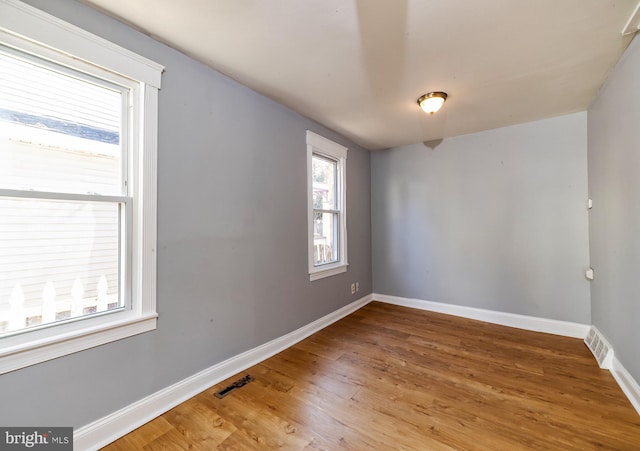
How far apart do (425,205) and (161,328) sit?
3.64 meters

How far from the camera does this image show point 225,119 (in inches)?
85.6

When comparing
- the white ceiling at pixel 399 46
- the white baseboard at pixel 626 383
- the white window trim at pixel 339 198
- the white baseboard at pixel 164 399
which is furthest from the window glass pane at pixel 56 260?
the white baseboard at pixel 626 383

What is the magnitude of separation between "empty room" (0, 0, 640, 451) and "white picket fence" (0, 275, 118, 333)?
1cm

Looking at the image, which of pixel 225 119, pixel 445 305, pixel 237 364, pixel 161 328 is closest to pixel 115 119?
pixel 225 119

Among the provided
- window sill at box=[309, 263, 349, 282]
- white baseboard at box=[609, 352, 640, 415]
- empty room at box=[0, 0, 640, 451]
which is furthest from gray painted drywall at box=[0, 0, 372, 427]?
white baseboard at box=[609, 352, 640, 415]

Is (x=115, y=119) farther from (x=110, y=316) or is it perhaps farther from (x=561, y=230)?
(x=561, y=230)

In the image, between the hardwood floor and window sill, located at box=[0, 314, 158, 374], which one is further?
the hardwood floor

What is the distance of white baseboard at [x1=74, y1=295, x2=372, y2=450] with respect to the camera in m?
1.46

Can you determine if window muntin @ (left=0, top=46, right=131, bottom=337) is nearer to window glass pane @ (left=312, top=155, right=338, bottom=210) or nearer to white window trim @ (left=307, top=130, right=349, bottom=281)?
white window trim @ (left=307, top=130, right=349, bottom=281)

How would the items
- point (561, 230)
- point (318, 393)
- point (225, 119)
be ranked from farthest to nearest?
1. point (561, 230)
2. point (225, 119)
3. point (318, 393)

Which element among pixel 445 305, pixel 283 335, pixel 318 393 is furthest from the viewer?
pixel 445 305

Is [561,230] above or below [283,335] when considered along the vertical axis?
above

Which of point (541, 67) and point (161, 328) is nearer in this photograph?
point (161, 328)

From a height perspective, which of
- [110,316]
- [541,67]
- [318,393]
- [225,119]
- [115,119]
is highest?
[541,67]
